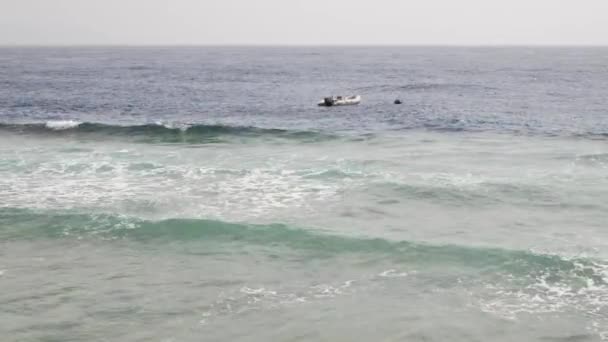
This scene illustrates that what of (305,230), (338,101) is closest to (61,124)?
(338,101)

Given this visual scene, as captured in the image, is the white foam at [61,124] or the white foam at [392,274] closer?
the white foam at [392,274]

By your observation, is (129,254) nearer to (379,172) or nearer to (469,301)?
(469,301)

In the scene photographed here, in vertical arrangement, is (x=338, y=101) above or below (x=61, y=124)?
above

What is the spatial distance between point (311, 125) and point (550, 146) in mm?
18300

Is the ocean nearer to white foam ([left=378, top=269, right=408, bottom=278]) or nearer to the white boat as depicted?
white foam ([left=378, top=269, right=408, bottom=278])

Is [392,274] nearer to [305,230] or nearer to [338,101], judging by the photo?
[305,230]

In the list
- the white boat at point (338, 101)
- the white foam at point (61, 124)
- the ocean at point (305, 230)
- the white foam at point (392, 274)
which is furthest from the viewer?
the white boat at point (338, 101)

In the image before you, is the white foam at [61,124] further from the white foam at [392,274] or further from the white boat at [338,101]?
the white foam at [392,274]

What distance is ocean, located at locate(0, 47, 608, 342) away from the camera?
17.1 m

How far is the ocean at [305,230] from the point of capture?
674 inches

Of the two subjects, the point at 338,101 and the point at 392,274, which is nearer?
the point at 392,274

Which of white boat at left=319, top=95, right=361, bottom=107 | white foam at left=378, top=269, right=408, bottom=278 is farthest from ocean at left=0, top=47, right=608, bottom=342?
white boat at left=319, top=95, right=361, bottom=107

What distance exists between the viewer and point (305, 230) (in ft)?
79.0

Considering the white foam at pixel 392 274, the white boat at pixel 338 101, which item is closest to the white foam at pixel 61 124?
the white boat at pixel 338 101
